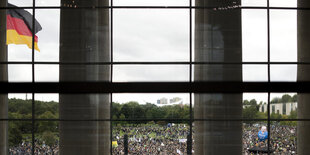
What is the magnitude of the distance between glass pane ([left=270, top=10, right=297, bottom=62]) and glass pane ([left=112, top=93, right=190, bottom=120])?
3.75 metres

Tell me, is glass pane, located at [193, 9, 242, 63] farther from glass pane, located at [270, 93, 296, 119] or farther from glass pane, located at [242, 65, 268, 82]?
glass pane, located at [270, 93, 296, 119]

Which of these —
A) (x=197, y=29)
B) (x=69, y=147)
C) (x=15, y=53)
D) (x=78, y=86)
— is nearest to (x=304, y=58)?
(x=197, y=29)

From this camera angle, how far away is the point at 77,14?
930cm

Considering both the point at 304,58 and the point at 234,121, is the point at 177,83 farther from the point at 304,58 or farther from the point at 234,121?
the point at 304,58

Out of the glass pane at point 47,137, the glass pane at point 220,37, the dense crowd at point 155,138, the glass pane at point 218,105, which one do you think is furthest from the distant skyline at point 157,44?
the dense crowd at point 155,138

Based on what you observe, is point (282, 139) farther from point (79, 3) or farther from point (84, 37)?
point (79, 3)

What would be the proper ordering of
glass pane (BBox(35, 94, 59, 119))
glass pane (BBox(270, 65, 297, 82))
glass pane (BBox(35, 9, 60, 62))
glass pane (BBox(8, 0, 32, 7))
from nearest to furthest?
glass pane (BBox(35, 94, 59, 119)), glass pane (BBox(35, 9, 60, 62)), glass pane (BBox(270, 65, 297, 82)), glass pane (BBox(8, 0, 32, 7))

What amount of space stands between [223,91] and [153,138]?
305 cm

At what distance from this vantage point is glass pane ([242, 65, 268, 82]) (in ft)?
30.8

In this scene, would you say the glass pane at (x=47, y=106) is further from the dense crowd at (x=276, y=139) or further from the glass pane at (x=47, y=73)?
the dense crowd at (x=276, y=139)

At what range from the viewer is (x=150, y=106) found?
9266 millimetres

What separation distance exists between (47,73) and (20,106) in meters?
1.57

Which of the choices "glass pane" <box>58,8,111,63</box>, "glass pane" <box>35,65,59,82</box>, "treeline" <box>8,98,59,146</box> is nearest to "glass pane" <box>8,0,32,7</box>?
"glass pane" <box>58,8,111,63</box>

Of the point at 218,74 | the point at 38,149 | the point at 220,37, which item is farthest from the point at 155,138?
the point at 220,37
